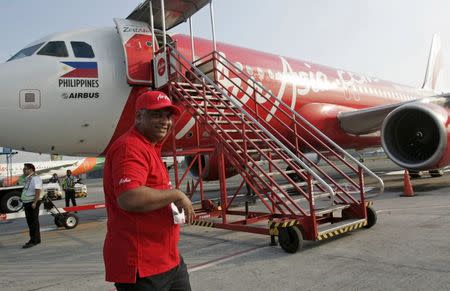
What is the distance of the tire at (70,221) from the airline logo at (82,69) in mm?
2766

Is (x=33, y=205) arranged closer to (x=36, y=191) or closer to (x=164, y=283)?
(x=36, y=191)

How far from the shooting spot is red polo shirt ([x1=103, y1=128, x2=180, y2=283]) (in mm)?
1751

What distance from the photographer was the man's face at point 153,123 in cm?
194

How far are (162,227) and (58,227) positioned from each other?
675 cm

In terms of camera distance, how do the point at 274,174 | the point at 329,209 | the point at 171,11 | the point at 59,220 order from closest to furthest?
the point at 329,209
the point at 274,174
the point at 59,220
the point at 171,11

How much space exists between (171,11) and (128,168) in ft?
22.8

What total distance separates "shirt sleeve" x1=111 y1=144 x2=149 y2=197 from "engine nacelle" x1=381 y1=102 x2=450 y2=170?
7.38 m

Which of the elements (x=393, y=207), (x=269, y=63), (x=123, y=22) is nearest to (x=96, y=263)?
(x=123, y=22)

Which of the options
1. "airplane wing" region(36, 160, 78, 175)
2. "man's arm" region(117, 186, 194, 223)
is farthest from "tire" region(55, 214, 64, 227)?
"airplane wing" region(36, 160, 78, 175)

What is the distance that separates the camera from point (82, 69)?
6574 mm

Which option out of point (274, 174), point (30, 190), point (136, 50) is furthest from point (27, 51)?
point (274, 174)

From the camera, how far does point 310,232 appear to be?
455 centimetres

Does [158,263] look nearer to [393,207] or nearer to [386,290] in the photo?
[386,290]

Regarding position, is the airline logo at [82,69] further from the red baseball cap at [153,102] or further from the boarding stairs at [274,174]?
the red baseball cap at [153,102]
